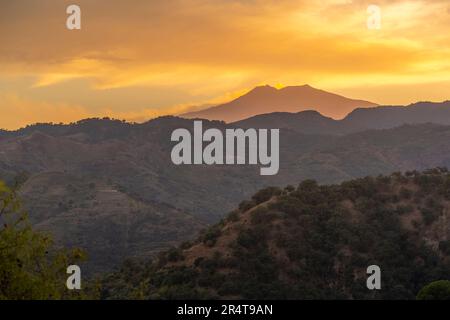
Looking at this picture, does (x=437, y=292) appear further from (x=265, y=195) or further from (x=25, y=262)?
(x=25, y=262)

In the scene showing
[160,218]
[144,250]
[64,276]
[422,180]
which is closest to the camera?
[64,276]

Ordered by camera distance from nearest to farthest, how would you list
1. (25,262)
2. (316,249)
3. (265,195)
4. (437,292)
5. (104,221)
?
(25,262) < (437,292) < (316,249) < (265,195) < (104,221)

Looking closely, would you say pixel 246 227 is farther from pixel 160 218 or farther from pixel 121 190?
pixel 121 190

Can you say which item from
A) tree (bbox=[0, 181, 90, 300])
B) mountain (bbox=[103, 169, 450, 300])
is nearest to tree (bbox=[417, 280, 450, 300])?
mountain (bbox=[103, 169, 450, 300])

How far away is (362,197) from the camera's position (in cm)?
7394

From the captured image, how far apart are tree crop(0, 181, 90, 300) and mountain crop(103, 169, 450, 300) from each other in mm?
32817

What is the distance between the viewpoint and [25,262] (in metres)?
18.9

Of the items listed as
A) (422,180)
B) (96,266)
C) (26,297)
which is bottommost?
(96,266)

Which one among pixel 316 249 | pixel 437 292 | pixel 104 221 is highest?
pixel 104 221

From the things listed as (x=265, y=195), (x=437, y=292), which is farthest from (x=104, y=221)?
(x=437, y=292)

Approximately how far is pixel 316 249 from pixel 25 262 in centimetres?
4791

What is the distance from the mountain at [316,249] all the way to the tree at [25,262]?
3282cm
